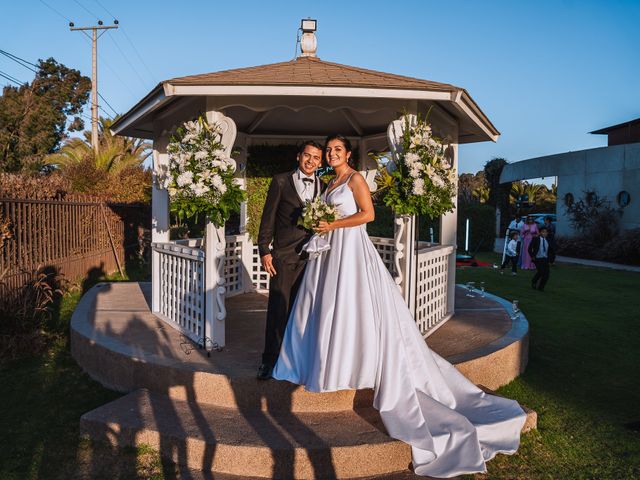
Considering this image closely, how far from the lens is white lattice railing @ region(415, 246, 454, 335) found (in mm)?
6227

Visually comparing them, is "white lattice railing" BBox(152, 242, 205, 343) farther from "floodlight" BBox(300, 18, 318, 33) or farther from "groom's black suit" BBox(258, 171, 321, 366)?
"floodlight" BBox(300, 18, 318, 33)

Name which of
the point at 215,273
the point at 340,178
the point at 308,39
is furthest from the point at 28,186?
the point at 340,178

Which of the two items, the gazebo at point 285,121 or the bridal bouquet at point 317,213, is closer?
the bridal bouquet at point 317,213

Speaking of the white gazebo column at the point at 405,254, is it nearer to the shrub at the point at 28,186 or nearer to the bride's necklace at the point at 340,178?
the bride's necklace at the point at 340,178

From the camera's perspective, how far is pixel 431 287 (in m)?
6.64

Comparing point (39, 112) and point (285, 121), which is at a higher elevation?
point (39, 112)

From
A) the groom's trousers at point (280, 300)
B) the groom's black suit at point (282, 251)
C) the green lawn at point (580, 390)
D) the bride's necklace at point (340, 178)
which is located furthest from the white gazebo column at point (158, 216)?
the green lawn at point (580, 390)

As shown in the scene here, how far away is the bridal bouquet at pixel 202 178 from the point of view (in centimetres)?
504

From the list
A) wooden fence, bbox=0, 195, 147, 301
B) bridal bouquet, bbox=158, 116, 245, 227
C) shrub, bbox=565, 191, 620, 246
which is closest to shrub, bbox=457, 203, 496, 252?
shrub, bbox=565, 191, 620, 246

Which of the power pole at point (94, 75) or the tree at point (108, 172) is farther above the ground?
the power pole at point (94, 75)

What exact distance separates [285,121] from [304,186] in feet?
13.6

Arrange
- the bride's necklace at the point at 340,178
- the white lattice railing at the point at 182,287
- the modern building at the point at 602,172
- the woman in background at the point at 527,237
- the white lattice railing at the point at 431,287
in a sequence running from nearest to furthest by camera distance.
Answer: the bride's necklace at the point at 340,178 < the white lattice railing at the point at 182,287 < the white lattice railing at the point at 431,287 < the woman in background at the point at 527,237 < the modern building at the point at 602,172

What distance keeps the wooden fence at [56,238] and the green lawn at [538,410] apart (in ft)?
3.96

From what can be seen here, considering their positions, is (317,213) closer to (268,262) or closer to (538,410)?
(268,262)
